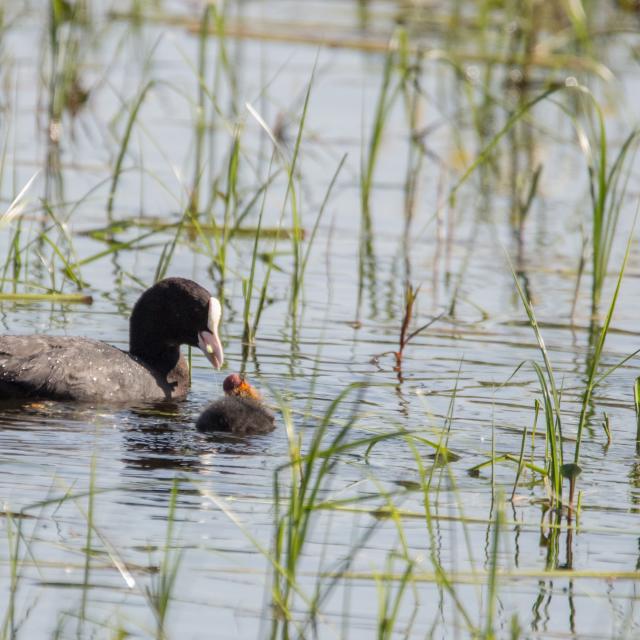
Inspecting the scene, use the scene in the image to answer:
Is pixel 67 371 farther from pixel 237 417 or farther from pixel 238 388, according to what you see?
pixel 237 417

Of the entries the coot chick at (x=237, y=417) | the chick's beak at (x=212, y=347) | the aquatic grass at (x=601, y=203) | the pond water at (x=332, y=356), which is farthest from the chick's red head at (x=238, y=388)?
the aquatic grass at (x=601, y=203)

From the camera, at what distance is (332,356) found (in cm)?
760

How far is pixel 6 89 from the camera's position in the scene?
11477mm

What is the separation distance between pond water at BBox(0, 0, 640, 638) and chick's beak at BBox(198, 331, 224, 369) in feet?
0.60

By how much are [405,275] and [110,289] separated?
1740 mm

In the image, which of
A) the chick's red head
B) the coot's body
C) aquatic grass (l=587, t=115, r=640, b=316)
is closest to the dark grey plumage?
the chick's red head

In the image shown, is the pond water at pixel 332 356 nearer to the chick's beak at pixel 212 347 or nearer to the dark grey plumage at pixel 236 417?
the dark grey plumage at pixel 236 417

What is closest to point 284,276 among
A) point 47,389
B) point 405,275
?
point 405,275

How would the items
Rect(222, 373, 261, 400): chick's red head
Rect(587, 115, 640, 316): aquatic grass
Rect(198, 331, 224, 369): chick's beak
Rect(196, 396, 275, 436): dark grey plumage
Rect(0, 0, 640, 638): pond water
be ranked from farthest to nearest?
Rect(587, 115, 640, 316): aquatic grass < Rect(198, 331, 224, 369): chick's beak < Rect(222, 373, 261, 400): chick's red head < Rect(196, 396, 275, 436): dark grey plumage < Rect(0, 0, 640, 638): pond water

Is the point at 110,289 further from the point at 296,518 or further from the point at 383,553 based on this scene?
the point at 296,518

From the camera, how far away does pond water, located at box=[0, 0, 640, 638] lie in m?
4.42

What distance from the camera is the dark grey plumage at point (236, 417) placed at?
6.29 m

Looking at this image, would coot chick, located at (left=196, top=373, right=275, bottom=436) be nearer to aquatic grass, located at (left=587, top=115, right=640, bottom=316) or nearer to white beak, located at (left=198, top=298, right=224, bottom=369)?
white beak, located at (left=198, top=298, right=224, bottom=369)

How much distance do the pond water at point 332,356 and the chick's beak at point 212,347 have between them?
18 centimetres
